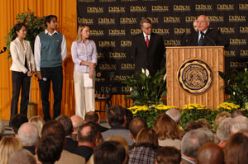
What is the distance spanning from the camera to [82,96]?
1345 centimetres

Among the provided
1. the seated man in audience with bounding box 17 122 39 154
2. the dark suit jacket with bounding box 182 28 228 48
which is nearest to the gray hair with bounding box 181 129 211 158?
the seated man in audience with bounding box 17 122 39 154

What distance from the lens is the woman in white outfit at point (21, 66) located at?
1270 centimetres

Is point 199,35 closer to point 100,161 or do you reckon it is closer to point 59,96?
point 59,96

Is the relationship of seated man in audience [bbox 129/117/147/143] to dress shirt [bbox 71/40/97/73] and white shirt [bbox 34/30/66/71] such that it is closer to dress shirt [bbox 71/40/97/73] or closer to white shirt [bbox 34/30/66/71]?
dress shirt [bbox 71/40/97/73]

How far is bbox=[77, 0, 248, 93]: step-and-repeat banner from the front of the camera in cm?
1384

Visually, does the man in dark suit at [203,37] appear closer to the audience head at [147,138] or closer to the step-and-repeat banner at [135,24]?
the step-and-repeat banner at [135,24]

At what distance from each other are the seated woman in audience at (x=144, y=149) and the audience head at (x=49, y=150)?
68 cm

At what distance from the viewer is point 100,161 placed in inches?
178

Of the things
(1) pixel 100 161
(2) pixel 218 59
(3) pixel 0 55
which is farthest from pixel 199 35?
(1) pixel 100 161

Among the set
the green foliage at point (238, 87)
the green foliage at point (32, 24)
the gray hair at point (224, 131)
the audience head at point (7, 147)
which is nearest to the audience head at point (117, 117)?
the gray hair at point (224, 131)

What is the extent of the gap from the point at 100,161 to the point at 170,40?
31.8ft

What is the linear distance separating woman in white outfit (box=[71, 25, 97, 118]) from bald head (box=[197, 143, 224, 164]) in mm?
8501

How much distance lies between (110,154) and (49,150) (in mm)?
790

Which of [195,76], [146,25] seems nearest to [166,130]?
[195,76]
